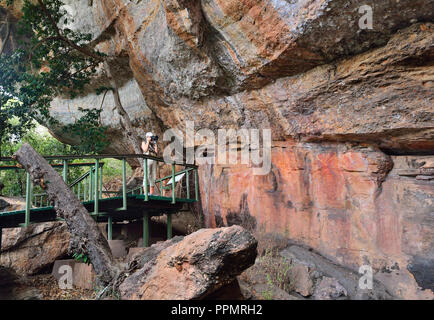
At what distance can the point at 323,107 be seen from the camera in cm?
466

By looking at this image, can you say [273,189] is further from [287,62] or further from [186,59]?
[186,59]

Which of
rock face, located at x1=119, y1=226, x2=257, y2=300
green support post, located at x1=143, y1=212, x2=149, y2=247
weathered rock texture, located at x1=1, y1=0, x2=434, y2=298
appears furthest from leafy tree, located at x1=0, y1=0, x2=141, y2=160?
rock face, located at x1=119, y1=226, x2=257, y2=300

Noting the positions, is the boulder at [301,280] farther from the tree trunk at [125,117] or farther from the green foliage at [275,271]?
the tree trunk at [125,117]

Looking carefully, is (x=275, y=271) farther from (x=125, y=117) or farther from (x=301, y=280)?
(x=125, y=117)

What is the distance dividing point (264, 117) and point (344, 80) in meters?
1.57

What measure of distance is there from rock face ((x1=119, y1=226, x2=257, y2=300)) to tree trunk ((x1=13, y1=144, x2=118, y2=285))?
0.69 meters

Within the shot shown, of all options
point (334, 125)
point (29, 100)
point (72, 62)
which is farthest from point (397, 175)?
point (72, 62)

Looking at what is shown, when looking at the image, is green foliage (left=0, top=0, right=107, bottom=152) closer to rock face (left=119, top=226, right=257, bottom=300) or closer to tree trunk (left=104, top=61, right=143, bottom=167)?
tree trunk (left=104, top=61, right=143, bottom=167)

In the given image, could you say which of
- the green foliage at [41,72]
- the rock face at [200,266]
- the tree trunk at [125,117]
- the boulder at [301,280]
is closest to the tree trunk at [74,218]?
the rock face at [200,266]

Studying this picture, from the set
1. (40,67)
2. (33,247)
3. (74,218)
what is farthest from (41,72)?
(74,218)

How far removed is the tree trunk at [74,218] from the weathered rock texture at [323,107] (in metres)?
2.87

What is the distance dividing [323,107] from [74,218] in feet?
13.0

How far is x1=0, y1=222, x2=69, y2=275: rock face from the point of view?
600cm

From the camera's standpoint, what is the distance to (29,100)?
24.7ft
